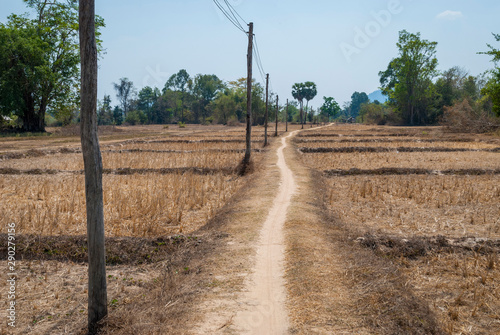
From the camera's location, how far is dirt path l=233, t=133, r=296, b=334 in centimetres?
409

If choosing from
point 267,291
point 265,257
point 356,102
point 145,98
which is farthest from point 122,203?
point 356,102

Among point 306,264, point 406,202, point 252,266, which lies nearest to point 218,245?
point 252,266

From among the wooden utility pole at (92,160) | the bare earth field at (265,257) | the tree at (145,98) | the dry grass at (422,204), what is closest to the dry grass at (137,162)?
the bare earth field at (265,257)

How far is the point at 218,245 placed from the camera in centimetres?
667

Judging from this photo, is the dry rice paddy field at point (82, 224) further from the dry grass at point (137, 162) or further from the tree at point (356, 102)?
the tree at point (356, 102)

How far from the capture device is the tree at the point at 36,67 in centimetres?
3488

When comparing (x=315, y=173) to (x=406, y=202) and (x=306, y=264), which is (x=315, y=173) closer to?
(x=406, y=202)

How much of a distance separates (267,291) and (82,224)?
16.8 feet

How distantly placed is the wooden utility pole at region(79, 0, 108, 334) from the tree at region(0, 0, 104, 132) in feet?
112

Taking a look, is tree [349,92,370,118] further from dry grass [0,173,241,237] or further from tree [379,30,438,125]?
dry grass [0,173,241,237]

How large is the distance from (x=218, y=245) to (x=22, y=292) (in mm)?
3111

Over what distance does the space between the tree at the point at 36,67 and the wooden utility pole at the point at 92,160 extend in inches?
1338

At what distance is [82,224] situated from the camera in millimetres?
8023

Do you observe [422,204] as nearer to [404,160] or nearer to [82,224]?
[82,224]
